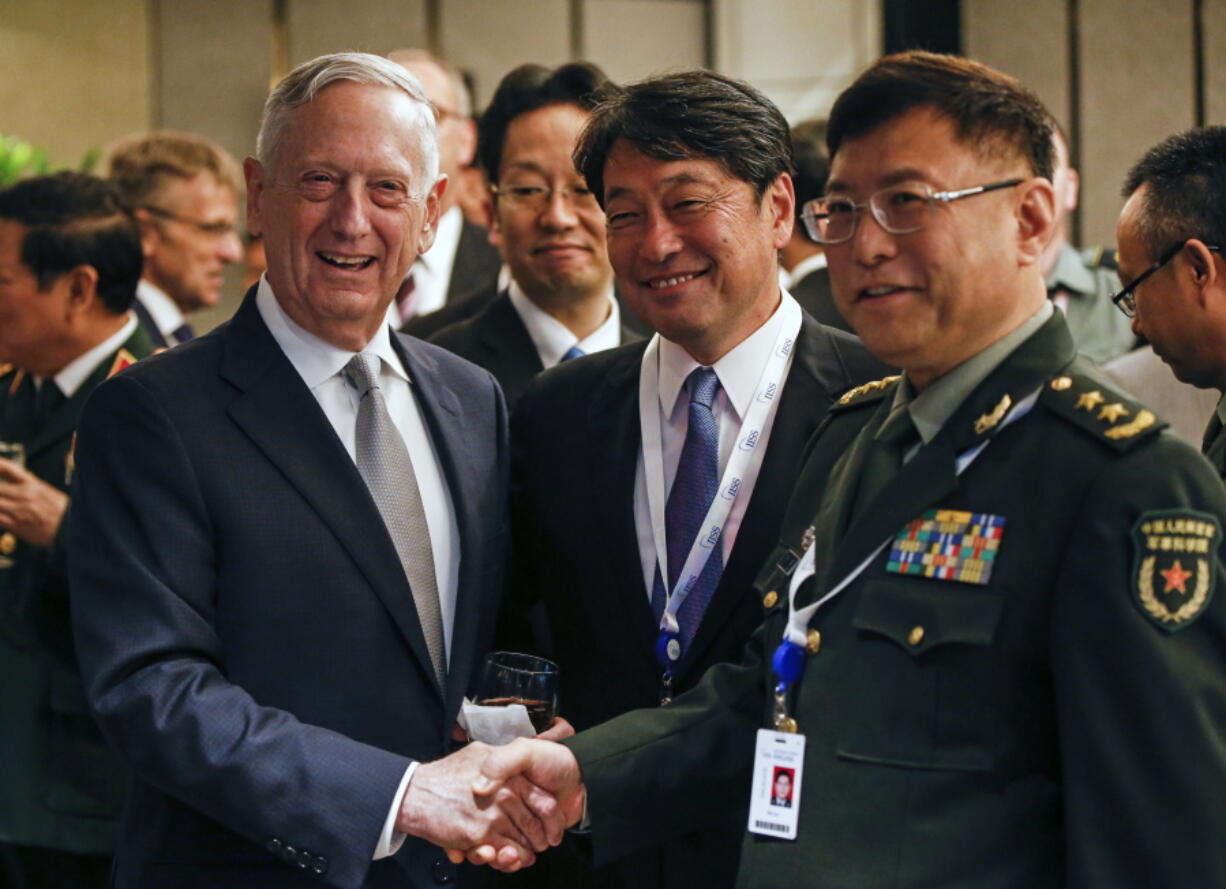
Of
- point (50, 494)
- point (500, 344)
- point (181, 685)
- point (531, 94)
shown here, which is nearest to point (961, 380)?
point (181, 685)

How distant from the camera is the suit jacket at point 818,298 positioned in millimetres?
4043

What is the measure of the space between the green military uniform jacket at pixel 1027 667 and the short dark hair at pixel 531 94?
5.92 ft

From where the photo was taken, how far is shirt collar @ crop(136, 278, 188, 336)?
4957 mm

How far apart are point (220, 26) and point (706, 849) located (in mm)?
6203

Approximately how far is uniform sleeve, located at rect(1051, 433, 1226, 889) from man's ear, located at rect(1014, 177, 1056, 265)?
0.34 m

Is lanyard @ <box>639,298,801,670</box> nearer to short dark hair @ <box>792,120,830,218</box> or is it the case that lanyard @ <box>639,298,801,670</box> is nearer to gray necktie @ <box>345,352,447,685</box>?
gray necktie @ <box>345,352,447,685</box>

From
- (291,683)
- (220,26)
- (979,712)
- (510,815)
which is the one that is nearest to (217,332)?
(291,683)

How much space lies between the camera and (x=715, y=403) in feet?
8.33

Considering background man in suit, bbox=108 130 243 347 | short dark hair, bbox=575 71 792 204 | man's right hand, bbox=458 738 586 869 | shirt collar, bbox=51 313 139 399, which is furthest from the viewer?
background man in suit, bbox=108 130 243 347

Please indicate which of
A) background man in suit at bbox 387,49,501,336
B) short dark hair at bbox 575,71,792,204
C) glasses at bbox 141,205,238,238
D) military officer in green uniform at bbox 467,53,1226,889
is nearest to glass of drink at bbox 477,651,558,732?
military officer in green uniform at bbox 467,53,1226,889

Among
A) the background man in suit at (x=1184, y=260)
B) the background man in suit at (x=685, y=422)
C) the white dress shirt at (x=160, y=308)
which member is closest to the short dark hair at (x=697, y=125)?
the background man in suit at (x=685, y=422)

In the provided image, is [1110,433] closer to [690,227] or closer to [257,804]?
[690,227]

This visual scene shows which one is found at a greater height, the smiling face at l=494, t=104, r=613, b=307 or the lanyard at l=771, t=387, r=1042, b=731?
the smiling face at l=494, t=104, r=613, b=307

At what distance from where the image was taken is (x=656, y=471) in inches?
99.0
